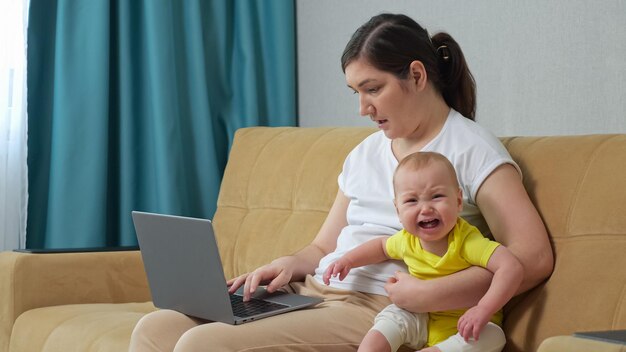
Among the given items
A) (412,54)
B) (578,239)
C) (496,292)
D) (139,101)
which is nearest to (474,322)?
(496,292)

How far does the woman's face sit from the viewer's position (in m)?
1.86

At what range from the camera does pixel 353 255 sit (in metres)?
1.79

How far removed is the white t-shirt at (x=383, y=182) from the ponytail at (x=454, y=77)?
59mm

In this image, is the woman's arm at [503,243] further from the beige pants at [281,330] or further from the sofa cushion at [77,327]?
the sofa cushion at [77,327]

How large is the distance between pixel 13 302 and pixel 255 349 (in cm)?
114

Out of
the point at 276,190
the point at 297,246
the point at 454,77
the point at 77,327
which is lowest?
the point at 77,327

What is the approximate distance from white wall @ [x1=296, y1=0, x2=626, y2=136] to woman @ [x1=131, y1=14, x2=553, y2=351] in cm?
44

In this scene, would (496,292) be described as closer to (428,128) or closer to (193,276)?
(428,128)

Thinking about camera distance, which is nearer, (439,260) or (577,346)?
(577,346)

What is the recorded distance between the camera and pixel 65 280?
8.38ft

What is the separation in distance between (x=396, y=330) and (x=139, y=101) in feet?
6.46

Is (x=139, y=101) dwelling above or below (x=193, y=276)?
above

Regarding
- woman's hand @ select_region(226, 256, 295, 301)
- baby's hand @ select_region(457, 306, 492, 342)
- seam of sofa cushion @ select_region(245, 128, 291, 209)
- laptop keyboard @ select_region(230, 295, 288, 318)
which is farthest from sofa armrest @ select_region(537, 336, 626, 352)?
seam of sofa cushion @ select_region(245, 128, 291, 209)

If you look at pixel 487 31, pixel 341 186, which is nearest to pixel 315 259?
pixel 341 186
